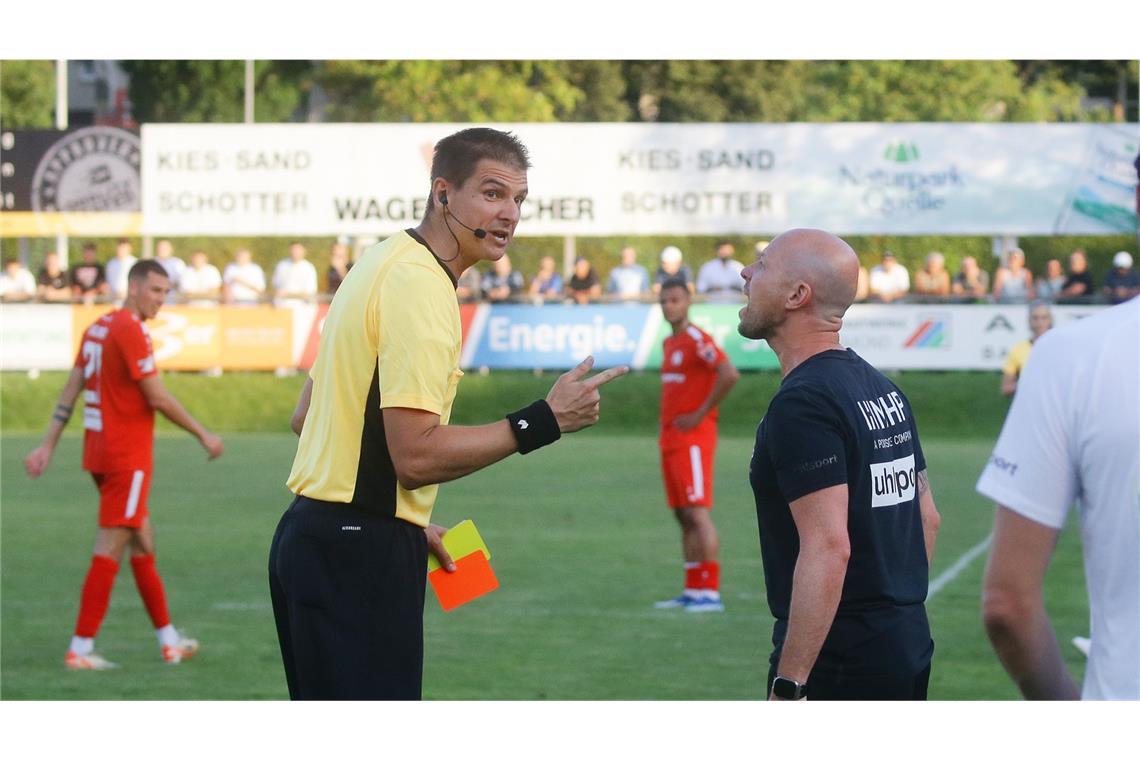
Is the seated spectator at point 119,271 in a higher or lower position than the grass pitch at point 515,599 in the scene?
higher

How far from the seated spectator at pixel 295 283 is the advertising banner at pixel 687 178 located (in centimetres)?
261

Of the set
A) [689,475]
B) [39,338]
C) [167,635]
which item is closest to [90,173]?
[39,338]

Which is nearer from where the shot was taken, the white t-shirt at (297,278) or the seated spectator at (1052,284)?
the seated spectator at (1052,284)

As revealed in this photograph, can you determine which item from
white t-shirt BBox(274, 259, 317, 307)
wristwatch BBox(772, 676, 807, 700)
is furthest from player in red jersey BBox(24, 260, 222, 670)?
white t-shirt BBox(274, 259, 317, 307)

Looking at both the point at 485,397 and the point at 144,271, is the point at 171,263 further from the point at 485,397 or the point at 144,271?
the point at 144,271

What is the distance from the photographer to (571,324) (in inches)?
1117

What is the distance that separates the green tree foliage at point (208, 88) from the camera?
5353cm

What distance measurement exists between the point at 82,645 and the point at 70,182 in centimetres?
2452

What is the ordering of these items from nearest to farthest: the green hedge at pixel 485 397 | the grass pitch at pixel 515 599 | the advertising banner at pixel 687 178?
the grass pitch at pixel 515 599 < the green hedge at pixel 485 397 < the advertising banner at pixel 687 178

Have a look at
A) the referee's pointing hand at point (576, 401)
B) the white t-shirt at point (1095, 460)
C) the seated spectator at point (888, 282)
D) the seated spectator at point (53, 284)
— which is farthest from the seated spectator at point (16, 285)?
the white t-shirt at point (1095, 460)

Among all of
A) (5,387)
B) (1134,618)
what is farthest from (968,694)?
(5,387)

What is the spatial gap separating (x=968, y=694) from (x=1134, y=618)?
567cm

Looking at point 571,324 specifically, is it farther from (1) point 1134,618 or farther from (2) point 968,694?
(1) point 1134,618

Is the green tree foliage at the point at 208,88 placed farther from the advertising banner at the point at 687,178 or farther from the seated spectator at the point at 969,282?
the seated spectator at the point at 969,282
